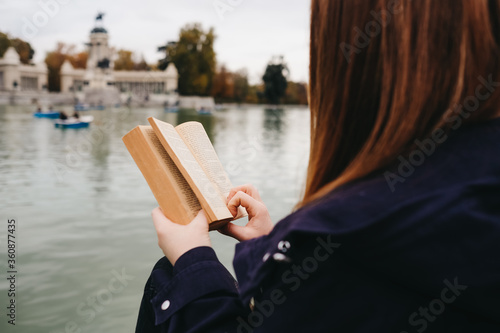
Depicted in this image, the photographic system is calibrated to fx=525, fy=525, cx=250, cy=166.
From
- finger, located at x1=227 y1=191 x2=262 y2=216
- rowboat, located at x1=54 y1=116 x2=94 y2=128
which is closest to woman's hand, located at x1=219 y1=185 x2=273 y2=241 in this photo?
finger, located at x1=227 y1=191 x2=262 y2=216

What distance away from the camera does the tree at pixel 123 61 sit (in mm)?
75250

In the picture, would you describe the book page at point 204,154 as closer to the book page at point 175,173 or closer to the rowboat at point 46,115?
the book page at point 175,173

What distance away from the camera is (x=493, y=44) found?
0.93 m

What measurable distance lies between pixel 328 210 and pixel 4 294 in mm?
4182

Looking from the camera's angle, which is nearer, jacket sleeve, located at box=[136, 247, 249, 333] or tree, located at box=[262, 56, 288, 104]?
jacket sleeve, located at box=[136, 247, 249, 333]

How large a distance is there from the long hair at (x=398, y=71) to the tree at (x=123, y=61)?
Answer: 77690mm

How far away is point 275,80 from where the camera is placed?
242ft

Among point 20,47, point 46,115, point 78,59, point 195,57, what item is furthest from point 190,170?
point 78,59

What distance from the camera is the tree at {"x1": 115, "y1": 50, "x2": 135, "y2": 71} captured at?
247 feet

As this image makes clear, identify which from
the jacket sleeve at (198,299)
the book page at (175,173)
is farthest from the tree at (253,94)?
the jacket sleeve at (198,299)

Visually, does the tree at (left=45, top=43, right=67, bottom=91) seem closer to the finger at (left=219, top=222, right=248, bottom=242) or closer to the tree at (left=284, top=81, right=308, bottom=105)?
the tree at (left=284, top=81, right=308, bottom=105)

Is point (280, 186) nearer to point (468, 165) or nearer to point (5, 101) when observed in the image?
point (468, 165)

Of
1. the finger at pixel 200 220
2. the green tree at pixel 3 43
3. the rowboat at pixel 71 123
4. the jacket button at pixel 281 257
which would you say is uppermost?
the green tree at pixel 3 43

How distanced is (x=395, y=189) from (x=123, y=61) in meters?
78.5
